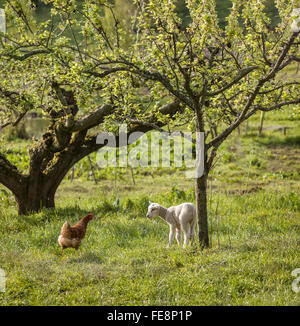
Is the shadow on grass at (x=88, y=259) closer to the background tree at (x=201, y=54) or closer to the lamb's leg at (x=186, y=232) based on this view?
the lamb's leg at (x=186, y=232)

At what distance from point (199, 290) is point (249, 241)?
204 cm

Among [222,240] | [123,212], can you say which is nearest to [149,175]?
[123,212]

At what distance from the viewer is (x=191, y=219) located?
6.91 metres

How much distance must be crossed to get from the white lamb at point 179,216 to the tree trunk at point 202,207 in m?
0.14

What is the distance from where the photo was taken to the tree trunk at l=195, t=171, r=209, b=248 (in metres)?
6.70

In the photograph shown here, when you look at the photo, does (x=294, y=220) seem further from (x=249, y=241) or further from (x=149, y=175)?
(x=149, y=175)

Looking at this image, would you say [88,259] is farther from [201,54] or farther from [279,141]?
[279,141]

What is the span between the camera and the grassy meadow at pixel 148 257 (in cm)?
547

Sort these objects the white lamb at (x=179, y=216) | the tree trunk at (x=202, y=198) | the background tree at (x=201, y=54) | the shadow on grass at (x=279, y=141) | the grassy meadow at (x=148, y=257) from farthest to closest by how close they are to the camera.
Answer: the shadow on grass at (x=279, y=141), the white lamb at (x=179, y=216), the tree trunk at (x=202, y=198), the background tree at (x=201, y=54), the grassy meadow at (x=148, y=257)

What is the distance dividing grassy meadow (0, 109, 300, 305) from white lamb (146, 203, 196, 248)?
254 mm

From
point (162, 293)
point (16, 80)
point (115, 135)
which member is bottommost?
point (162, 293)

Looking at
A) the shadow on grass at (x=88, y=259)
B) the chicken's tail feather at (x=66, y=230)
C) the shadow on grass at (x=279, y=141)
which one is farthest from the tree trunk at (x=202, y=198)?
the shadow on grass at (x=279, y=141)

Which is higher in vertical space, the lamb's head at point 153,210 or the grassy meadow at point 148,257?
the lamb's head at point 153,210

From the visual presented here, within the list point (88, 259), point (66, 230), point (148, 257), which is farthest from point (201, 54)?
point (88, 259)
